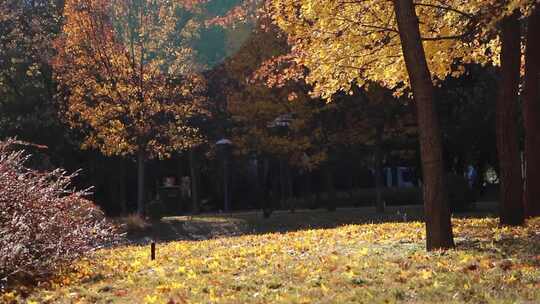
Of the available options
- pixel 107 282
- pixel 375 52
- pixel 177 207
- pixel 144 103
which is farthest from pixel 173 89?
pixel 107 282

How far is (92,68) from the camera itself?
25.7 meters

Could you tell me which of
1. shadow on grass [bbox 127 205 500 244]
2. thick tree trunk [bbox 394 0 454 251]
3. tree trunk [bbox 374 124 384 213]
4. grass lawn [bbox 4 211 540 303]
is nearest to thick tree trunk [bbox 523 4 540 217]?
grass lawn [bbox 4 211 540 303]

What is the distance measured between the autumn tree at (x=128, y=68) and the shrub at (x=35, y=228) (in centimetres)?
1572

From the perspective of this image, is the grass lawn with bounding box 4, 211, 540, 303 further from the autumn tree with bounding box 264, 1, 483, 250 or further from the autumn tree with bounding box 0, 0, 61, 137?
the autumn tree with bounding box 0, 0, 61, 137

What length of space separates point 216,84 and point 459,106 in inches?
462

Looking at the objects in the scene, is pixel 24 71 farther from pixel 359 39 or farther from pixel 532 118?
pixel 532 118

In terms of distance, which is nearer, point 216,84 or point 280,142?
point 280,142

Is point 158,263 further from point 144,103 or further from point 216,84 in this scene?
point 216,84

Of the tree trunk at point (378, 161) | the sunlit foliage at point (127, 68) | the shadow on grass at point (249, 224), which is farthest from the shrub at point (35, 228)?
the tree trunk at point (378, 161)

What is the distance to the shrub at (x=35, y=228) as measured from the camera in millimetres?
8344

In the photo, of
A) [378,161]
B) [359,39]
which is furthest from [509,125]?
[378,161]

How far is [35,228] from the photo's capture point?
902 centimetres

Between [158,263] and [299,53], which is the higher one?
[299,53]

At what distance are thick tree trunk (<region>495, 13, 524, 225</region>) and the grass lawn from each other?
2.24 feet
